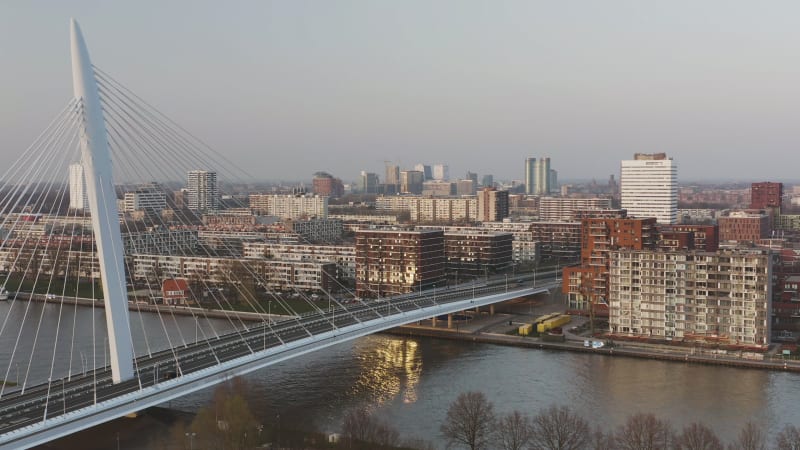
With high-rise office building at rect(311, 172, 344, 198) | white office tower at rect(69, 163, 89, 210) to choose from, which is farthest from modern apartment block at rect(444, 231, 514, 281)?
high-rise office building at rect(311, 172, 344, 198)

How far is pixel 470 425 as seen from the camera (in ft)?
24.7

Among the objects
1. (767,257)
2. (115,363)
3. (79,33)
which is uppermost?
(79,33)

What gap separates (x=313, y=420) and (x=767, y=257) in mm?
7119

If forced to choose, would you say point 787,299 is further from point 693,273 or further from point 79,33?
point 79,33

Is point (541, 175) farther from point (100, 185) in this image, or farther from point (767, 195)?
point (100, 185)

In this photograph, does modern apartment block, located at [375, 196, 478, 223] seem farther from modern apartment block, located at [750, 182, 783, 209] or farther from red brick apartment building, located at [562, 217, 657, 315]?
red brick apartment building, located at [562, 217, 657, 315]

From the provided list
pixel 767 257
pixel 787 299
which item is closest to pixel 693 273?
pixel 767 257

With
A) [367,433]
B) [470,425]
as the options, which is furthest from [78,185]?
[470,425]

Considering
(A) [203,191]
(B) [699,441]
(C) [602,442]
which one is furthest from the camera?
(A) [203,191]

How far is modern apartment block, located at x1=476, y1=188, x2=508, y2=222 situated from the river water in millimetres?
24262

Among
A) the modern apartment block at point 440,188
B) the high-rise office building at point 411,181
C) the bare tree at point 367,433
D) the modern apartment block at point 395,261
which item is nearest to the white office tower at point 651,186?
the modern apartment block at point 395,261

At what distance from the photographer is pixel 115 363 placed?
7770 mm

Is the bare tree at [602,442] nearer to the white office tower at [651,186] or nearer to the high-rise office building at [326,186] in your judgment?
the white office tower at [651,186]

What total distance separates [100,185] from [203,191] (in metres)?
33.2
